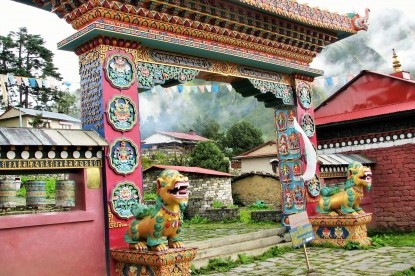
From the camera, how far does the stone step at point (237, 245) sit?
782 centimetres

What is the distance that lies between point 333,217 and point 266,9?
444 centimetres

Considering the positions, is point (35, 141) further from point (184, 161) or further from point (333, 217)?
point (184, 161)

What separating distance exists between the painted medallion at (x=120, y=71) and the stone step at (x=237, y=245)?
315 centimetres

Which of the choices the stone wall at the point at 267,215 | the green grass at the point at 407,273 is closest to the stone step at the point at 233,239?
the stone wall at the point at 267,215

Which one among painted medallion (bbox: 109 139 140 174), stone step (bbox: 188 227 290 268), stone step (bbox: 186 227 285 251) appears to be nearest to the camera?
painted medallion (bbox: 109 139 140 174)

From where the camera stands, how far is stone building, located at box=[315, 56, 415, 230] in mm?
11547

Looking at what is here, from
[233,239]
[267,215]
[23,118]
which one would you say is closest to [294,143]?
[233,239]

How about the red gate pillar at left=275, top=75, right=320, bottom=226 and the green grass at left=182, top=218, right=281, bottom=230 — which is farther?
the green grass at left=182, top=218, right=281, bottom=230

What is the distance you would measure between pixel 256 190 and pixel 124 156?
19775mm

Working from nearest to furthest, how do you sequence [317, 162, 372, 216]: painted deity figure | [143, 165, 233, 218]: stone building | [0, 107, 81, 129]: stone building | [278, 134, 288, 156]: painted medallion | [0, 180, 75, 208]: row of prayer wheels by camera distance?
1. [0, 180, 75, 208]: row of prayer wheels
2. [317, 162, 372, 216]: painted deity figure
3. [278, 134, 288, 156]: painted medallion
4. [143, 165, 233, 218]: stone building
5. [0, 107, 81, 129]: stone building

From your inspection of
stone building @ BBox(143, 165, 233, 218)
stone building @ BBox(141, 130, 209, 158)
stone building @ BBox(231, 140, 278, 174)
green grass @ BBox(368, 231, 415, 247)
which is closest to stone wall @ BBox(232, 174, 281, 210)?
stone building @ BBox(143, 165, 233, 218)

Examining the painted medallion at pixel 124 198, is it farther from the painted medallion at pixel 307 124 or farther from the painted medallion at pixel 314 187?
the painted medallion at pixel 307 124

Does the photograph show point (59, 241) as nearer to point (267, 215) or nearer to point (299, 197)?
point (299, 197)

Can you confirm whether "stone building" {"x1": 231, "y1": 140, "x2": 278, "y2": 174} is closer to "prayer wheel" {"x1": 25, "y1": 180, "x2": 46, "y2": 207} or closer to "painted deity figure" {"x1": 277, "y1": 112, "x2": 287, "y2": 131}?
"painted deity figure" {"x1": 277, "y1": 112, "x2": 287, "y2": 131}
